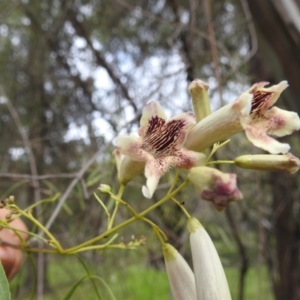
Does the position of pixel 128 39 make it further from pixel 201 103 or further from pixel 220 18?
pixel 201 103

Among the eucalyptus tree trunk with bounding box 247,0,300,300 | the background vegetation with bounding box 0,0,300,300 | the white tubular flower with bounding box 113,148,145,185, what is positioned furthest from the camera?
the background vegetation with bounding box 0,0,300,300

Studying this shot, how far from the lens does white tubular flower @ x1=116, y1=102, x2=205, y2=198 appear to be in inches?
16.8

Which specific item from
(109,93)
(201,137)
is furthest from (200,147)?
(109,93)

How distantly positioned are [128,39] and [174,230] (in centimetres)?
115

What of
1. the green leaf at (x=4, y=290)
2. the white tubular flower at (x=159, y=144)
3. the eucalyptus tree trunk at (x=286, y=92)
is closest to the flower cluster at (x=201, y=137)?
the white tubular flower at (x=159, y=144)

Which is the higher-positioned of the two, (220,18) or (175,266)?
(220,18)

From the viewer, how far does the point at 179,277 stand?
1.60 feet

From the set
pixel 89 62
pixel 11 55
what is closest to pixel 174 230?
pixel 89 62

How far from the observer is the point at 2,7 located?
1.97 metres

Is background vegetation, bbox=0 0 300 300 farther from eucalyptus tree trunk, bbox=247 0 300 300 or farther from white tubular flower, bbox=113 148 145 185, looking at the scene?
white tubular flower, bbox=113 148 145 185

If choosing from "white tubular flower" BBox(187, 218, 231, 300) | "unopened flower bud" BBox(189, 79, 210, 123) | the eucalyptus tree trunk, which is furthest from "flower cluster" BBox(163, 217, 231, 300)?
the eucalyptus tree trunk

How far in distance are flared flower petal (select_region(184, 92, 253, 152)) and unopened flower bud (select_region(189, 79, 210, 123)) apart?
1.1 inches

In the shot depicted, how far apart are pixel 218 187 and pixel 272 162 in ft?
0.31

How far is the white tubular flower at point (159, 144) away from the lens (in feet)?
1.40
